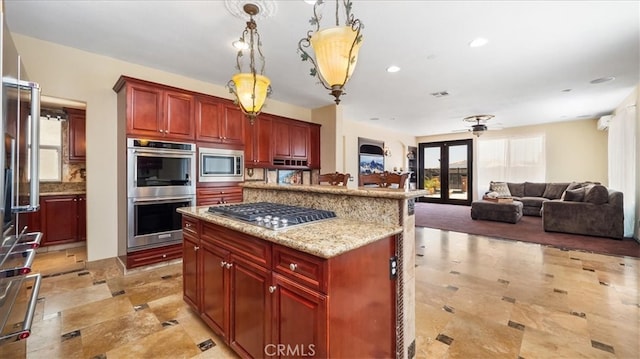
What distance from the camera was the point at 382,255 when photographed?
1.42 metres

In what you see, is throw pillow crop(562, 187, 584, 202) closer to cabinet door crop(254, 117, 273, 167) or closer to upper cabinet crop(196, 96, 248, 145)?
cabinet door crop(254, 117, 273, 167)

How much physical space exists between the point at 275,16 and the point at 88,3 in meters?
1.63

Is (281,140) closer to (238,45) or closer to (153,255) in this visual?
(238,45)

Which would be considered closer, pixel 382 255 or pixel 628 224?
pixel 382 255

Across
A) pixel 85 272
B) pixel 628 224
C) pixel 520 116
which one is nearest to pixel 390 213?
pixel 85 272

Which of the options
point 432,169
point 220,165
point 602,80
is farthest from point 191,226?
point 432,169

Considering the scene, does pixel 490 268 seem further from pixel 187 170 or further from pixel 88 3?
pixel 88 3

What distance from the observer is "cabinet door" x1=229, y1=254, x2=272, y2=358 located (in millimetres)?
1384

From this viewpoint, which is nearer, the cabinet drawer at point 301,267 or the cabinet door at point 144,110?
the cabinet drawer at point 301,267

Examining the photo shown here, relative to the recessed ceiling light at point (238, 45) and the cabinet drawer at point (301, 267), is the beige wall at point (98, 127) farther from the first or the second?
the cabinet drawer at point (301, 267)

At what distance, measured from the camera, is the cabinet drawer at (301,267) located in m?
1.12

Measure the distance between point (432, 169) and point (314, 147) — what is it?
666cm

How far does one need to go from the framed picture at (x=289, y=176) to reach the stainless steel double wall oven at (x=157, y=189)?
1.90 metres

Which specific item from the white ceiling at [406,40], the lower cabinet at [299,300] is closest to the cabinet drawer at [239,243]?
the lower cabinet at [299,300]
